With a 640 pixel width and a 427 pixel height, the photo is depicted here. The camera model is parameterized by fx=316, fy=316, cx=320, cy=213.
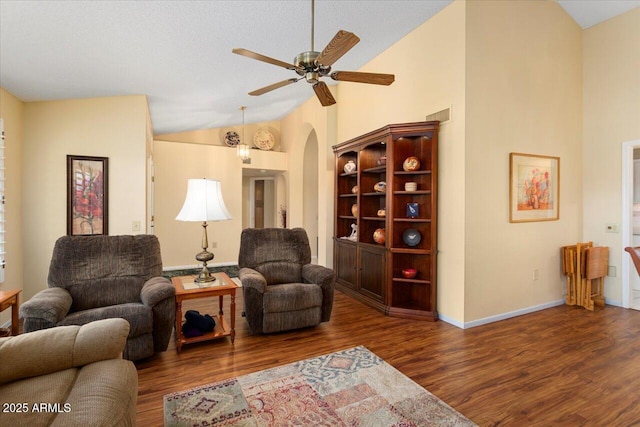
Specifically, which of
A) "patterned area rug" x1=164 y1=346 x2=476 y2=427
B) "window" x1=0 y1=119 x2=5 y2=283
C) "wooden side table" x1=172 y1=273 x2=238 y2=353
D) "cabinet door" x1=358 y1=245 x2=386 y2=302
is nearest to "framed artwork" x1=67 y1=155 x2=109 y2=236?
"window" x1=0 y1=119 x2=5 y2=283

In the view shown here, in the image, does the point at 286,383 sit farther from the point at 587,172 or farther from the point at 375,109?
the point at 587,172

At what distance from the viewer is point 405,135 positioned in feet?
12.1

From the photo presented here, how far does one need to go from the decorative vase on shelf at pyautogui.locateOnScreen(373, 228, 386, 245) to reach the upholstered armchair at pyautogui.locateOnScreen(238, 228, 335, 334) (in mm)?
960

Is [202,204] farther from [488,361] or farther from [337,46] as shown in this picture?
[488,361]

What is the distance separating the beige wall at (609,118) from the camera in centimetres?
391

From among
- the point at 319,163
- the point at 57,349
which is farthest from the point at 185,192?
the point at 57,349

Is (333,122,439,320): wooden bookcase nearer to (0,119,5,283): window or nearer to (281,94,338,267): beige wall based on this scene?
(281,94,338,267): beige wall

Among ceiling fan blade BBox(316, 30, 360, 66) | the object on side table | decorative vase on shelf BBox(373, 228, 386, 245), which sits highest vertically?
ceiling fan blade BBox(316, 30, 360, 66)

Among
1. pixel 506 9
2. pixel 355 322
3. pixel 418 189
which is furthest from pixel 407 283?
pixel 506 9

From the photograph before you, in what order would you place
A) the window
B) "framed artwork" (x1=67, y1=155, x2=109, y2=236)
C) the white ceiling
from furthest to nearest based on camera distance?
1. "framed artwork" (x1=67, y1=155, x2=109, y2=236)
2. the window
3. the white ceiling

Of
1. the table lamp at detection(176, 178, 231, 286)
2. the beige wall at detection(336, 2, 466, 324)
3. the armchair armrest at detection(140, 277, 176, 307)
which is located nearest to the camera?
the armchair armrest at detection(140, 277, 176, 307)

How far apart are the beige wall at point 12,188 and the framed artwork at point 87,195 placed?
42cm

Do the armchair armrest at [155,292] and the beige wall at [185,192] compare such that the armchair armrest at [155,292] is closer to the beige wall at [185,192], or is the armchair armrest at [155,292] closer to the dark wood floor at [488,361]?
the dark wood floor at [488,361]

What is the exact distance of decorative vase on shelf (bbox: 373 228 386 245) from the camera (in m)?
4.05
